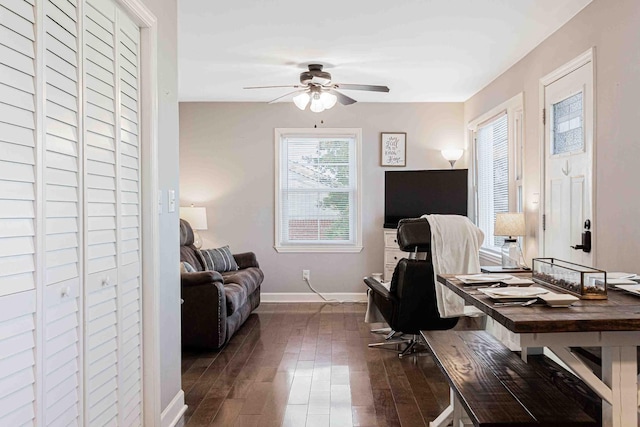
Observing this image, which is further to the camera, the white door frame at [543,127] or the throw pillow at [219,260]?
the throw pillow at [219,260]

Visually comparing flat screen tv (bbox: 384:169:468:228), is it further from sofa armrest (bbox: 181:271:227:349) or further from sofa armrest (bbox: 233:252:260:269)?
sofa armrest (bbox: 181:271:227:349)

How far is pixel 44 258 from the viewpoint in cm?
148

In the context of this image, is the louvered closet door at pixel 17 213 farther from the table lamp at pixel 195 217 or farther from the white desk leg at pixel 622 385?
the table lamp at pixel 195 217

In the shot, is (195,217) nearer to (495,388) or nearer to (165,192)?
(165,192)

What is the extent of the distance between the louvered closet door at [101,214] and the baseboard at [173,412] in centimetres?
57

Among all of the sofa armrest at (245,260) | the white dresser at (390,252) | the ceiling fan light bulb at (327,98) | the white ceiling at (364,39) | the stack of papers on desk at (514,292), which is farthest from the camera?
the white dresser at (390,252)

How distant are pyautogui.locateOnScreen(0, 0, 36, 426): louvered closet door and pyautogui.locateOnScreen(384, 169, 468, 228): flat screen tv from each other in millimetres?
4783

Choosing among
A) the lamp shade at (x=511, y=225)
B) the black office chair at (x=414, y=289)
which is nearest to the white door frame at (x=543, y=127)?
the lamp shade at (x=511, y=225)

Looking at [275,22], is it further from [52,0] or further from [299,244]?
[299,244]

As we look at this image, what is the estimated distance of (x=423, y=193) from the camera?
5836 mm

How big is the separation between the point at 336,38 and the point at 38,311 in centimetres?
316

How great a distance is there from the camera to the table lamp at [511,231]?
13.4 feet

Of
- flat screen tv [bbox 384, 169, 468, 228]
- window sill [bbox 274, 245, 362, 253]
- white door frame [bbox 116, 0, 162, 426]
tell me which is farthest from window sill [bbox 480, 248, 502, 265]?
white door frame [bbox 116, 0, 162, 426]

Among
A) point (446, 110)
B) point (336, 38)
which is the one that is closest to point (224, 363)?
point (336, 38)
